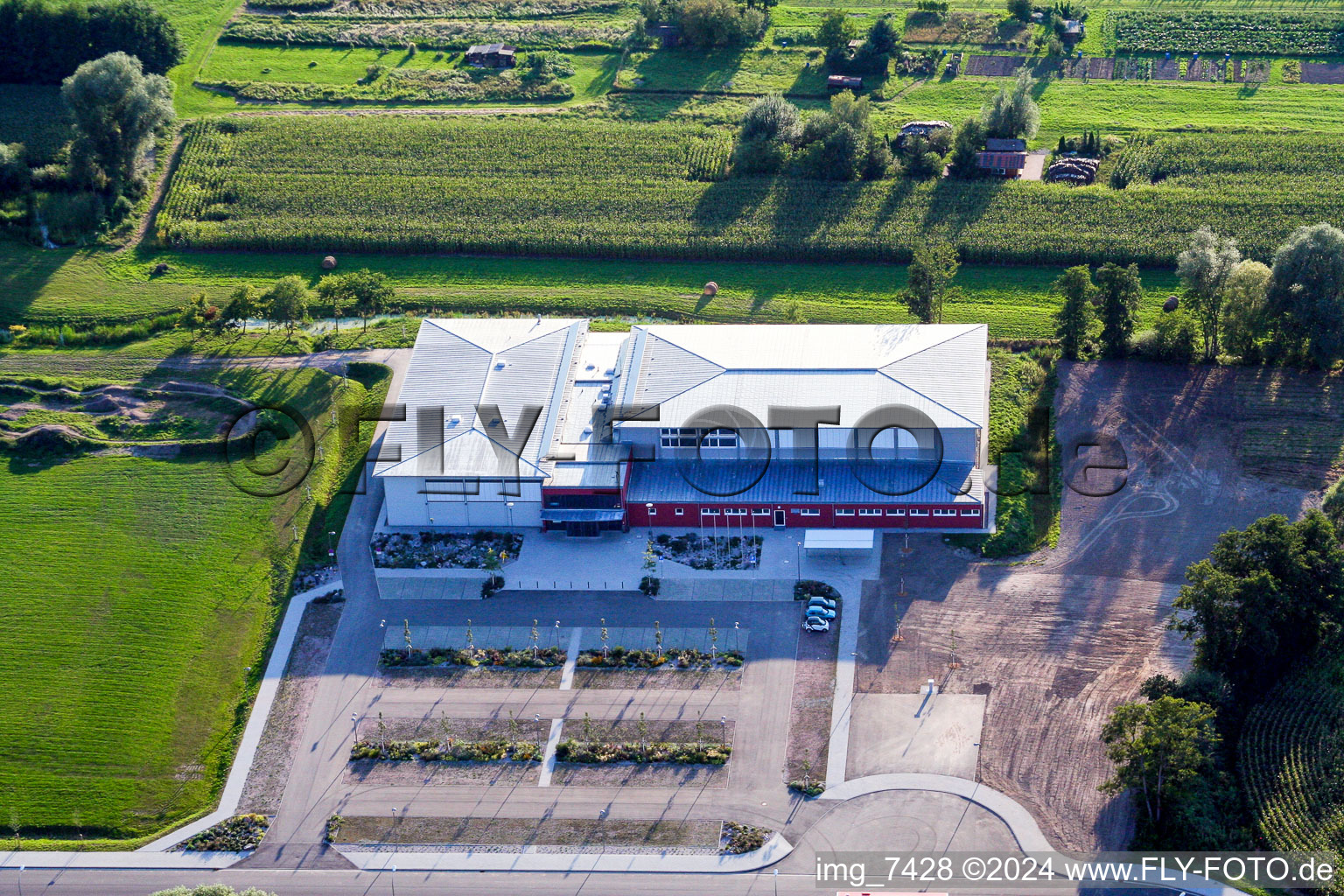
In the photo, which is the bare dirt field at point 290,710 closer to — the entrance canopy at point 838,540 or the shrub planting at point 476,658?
the shrub planting at point 476,658

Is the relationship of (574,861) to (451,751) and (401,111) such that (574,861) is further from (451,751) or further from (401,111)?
(401,111)

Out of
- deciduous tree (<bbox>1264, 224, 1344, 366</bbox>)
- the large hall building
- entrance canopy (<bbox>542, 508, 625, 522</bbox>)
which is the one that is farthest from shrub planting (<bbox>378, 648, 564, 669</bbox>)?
deciduous tree (<bbox>1264, 224, 1344, 366</bbox>)

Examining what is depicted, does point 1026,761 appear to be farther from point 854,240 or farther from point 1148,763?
point 854,240

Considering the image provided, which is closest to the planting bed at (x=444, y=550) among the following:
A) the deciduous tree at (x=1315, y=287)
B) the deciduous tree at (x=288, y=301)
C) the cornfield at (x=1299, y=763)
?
the deciduous tree at (x=288, y=301)

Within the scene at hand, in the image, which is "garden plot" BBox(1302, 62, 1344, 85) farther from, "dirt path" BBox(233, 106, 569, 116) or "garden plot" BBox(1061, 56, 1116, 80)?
"dirt path" BBox(233, 106, 569, 116)

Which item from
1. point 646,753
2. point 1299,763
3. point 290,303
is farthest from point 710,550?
point 290,303

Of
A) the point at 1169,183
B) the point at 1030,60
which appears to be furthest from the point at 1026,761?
the point at 1030,60
